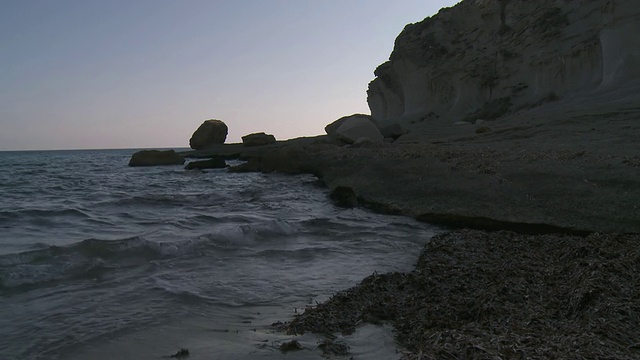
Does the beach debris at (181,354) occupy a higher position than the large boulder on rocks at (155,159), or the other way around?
the large boulder on rocks at (155,159)

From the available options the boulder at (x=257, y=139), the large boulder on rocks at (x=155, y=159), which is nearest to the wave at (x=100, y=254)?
the large boulder on rocks at (x=155, y=159)

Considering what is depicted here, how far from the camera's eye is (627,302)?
3.12 m

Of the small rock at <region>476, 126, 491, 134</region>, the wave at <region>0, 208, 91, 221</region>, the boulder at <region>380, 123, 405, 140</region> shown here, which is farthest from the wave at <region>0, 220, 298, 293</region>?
the boulder at <region>380, 123, 405, 140</region>

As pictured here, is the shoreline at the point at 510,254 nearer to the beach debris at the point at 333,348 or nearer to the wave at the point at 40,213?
the beach debris at the point at 333,348

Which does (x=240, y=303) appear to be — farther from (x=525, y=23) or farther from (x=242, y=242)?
(x=525, y=23)

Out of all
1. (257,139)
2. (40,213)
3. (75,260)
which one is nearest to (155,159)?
(257,139)

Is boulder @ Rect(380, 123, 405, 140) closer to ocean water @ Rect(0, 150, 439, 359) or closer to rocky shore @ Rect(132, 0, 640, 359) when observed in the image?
rocky shore @ Rect(132, 0, 640, 359)

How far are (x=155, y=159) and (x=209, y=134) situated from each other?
9.98 metres

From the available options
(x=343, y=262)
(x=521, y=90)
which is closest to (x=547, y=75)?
(x=521, y=90)

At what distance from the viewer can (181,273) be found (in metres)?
5.05

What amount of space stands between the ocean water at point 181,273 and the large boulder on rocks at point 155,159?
19.5 meters

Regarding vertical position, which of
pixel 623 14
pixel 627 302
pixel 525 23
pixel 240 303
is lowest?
pixel 240 303

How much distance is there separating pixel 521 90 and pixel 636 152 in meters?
22.5

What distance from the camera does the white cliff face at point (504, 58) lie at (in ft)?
68.2
